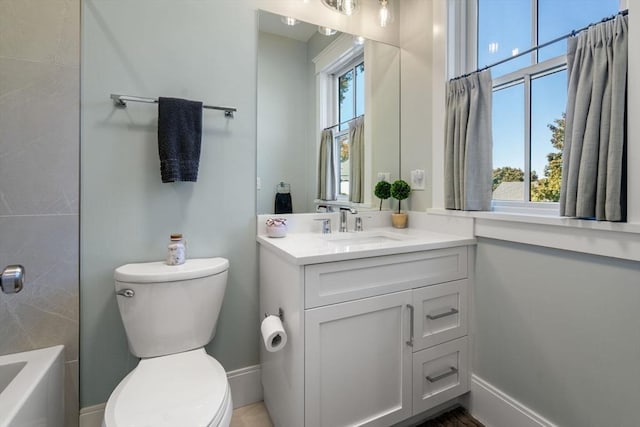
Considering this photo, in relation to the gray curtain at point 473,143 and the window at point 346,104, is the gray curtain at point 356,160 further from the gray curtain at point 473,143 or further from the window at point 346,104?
the gray curtain at point 473,143

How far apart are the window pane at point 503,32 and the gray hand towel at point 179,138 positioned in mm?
1443

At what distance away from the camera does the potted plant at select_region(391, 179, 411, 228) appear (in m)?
1.87

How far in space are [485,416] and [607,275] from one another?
2.85 ft

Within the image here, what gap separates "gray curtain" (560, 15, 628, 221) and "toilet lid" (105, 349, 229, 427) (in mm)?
1363

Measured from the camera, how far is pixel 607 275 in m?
1.08

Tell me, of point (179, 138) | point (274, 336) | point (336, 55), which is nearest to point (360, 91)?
point (336, 55)

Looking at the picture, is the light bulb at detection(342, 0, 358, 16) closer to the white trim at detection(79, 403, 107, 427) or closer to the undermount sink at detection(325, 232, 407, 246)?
the undermount sink at detection(325, 232, 407, 246)

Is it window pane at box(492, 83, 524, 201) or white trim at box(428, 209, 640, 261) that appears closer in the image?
white trim at box(428, 209, 640, 261)

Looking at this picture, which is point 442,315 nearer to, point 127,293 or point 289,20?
point 127,293

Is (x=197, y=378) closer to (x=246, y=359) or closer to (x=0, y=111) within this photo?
(x=246, y=359)

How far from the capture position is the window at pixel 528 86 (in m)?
1.29

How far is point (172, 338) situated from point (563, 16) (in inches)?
81.1

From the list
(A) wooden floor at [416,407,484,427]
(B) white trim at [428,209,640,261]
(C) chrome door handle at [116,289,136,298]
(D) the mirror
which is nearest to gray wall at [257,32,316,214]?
(D) the mirror

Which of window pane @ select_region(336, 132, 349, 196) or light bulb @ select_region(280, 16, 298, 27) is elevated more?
light bulb @ select_region(280, 16, 298, 27)
